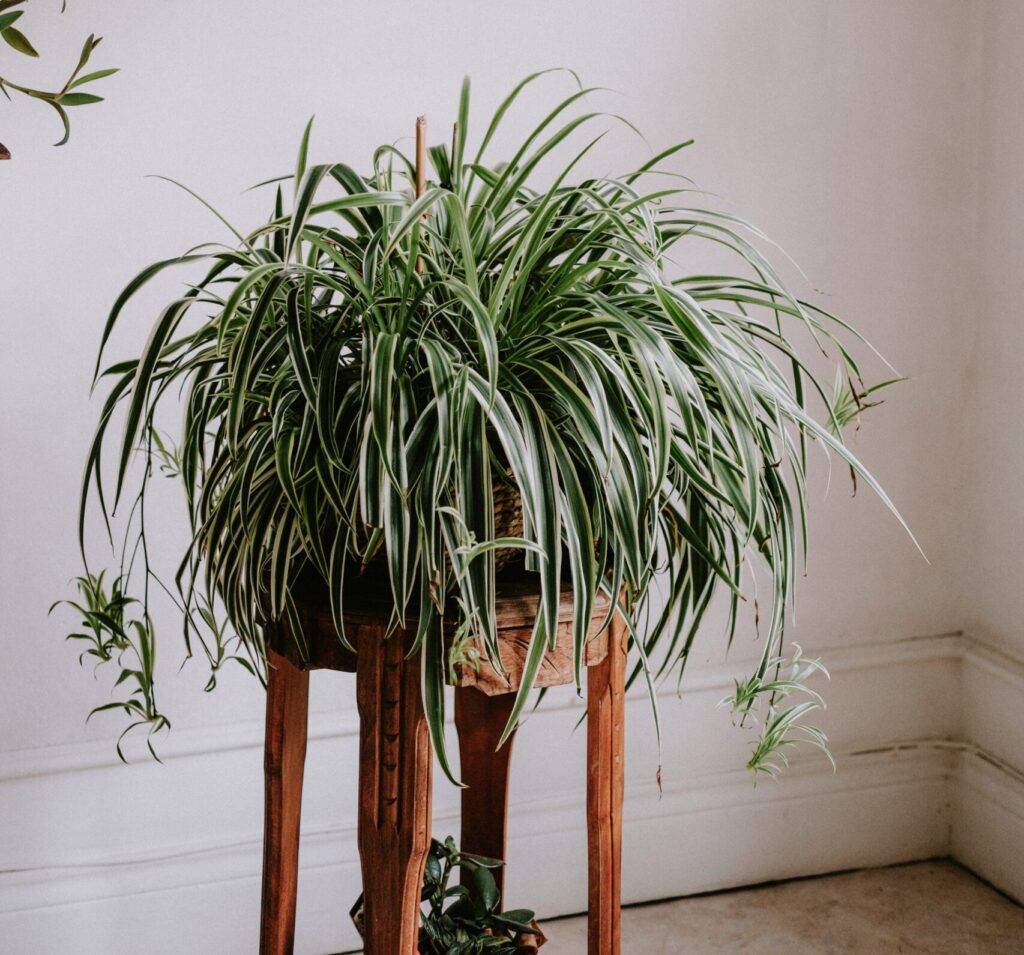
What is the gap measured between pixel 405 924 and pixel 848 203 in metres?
1.27

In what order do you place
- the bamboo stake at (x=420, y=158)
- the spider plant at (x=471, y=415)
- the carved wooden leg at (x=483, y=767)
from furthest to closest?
1. the carved wooden leg at (x=483, y=767)
2. the bamboo stake at (x=420, y=158)
3. the spider plant at (x=471, y=415)

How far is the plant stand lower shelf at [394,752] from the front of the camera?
1.00 metres

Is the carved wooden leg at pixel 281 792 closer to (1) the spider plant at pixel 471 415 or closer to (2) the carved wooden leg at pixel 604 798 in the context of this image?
(1) the spider plant at pixel 471 415

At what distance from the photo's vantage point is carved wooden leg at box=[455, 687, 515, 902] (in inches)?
53.8

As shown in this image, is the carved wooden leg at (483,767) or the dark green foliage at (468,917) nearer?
the dark green foliage at (468,917)

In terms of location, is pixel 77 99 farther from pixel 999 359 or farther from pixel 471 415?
pixel 999 359

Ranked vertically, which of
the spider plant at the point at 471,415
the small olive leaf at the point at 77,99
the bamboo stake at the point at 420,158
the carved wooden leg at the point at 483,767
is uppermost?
the small olive leaf at the point at 77,99

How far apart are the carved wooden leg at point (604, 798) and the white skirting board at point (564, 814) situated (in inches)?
21.1

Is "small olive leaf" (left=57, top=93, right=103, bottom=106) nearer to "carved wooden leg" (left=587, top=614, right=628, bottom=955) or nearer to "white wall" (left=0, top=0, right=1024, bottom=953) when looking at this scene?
"white wall" (left=0, top=0, right=1024, bottom=953)

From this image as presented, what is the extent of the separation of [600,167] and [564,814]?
97 cm

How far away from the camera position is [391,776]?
3.28ft

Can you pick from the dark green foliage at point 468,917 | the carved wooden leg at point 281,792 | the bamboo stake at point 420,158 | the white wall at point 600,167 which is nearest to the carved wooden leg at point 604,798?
the dark green foliage at point 468,917

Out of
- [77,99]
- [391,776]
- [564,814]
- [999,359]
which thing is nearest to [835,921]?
[564,814]

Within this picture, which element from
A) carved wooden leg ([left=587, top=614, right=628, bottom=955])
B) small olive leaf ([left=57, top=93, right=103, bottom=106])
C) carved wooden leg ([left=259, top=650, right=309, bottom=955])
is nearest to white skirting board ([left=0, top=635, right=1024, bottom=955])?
carved wooden leg ([left=259, top=650, right=309, bottom=955])
